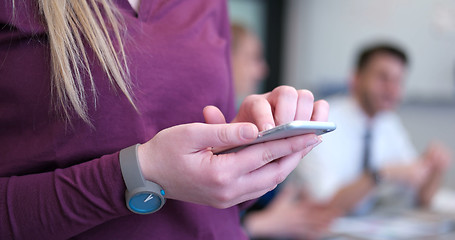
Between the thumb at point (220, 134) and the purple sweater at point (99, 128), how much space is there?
0.10 m

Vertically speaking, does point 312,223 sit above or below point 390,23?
below

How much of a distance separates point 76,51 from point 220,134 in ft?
0.67

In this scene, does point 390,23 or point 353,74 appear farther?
point 390,23

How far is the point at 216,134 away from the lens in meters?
0.44

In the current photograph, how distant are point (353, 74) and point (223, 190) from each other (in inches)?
84.8

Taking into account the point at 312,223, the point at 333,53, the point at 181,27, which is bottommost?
the point at 312,223

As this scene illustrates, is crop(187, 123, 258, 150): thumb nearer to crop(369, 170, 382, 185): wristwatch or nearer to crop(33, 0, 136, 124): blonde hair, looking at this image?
crop(33, 0, 136, 124): blonde hair

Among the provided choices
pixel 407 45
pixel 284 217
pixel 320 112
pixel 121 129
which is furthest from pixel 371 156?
pixel 121 129

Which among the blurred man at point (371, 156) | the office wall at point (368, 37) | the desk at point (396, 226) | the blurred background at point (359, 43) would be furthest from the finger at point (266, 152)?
the office wall at point (368, 37)

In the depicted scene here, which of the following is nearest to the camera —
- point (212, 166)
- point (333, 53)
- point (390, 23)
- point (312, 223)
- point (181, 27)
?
point (212, 166)

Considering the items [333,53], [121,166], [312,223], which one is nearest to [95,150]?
[121,166]

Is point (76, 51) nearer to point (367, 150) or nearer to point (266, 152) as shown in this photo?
point (266, 152)

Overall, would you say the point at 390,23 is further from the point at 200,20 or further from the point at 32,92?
the point at 32,92

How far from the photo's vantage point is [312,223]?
1.57 m
